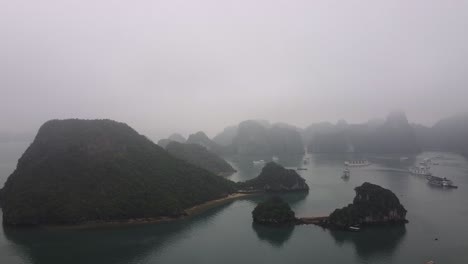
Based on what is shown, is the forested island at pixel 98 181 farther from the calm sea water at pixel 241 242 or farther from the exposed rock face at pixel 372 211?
the exposed rock face at pixel 372 211

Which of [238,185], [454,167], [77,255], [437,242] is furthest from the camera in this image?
[454,167]

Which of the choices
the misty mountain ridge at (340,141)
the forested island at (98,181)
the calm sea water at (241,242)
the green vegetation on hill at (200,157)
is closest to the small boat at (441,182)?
the calm sea water at (241,242)

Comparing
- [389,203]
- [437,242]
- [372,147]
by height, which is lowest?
[437,242]

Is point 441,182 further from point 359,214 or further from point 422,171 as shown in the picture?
point 359,214

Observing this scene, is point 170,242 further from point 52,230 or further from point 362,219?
point 362,219

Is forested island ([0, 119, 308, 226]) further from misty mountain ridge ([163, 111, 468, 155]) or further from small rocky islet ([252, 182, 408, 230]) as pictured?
misty mountain ridge ([163, 111, 468, 155])

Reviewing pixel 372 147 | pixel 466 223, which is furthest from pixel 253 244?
pixel 372 147

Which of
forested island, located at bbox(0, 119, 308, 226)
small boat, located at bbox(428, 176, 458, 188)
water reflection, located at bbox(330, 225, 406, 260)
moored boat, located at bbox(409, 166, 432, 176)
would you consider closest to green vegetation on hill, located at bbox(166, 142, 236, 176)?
forested island, located at bbox(0, 119, 308, 226)
